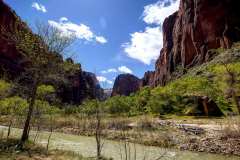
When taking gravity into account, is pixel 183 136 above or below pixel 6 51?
below

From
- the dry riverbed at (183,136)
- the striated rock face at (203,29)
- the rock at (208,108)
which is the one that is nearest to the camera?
the dry riverbed at (183,136)

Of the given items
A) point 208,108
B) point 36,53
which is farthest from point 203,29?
point 36,53

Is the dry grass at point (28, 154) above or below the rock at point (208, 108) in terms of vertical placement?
below

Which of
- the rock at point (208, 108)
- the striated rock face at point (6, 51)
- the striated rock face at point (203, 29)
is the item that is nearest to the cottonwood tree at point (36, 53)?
the rock at point (208, 108)

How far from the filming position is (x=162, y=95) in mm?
66312

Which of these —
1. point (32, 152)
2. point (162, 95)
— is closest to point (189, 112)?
point (162, 95)

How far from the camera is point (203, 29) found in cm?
12281

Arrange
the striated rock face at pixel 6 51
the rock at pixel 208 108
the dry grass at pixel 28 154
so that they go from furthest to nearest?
the striated rock face at pixel 6 51 → the rock at pixel 208 108 → the dry grass at pixel 28 154

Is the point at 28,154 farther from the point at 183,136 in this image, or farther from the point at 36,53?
the point at 183,136

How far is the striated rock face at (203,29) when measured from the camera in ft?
372

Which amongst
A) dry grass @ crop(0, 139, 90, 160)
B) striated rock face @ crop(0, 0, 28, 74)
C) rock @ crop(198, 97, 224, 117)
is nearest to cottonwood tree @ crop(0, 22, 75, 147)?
dry grass @ crop(0, 139, 90, 160)

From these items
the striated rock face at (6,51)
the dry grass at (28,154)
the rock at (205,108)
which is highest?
the striated rock face at (6,51)

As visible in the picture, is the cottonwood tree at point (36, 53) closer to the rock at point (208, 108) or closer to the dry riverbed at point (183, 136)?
the dry riverbed at point (183, 136)

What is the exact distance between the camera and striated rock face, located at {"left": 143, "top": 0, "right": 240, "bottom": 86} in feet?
372
